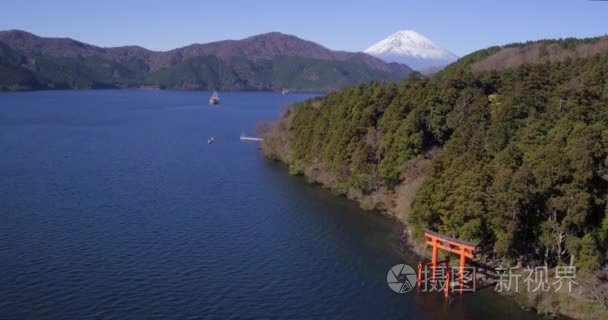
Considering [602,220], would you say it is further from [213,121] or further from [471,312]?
[213,121]

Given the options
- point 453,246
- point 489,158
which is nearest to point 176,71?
point 489,158

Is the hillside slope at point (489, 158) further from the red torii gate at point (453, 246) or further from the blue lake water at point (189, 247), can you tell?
the blue lake water at point (189, 247)

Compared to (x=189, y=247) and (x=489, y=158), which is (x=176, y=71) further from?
(x=489, y=158)

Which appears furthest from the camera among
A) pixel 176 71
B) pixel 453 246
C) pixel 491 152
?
pixel 176 71

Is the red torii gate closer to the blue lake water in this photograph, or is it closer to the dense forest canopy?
the dense forest canopy

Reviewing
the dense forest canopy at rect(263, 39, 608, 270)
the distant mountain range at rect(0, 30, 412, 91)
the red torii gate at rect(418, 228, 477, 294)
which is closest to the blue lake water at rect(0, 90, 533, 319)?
the red torii gate at rect(418, 228, 477, 294)

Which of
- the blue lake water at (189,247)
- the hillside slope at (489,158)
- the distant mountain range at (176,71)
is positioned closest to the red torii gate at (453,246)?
the hillside slope at (489,158)
